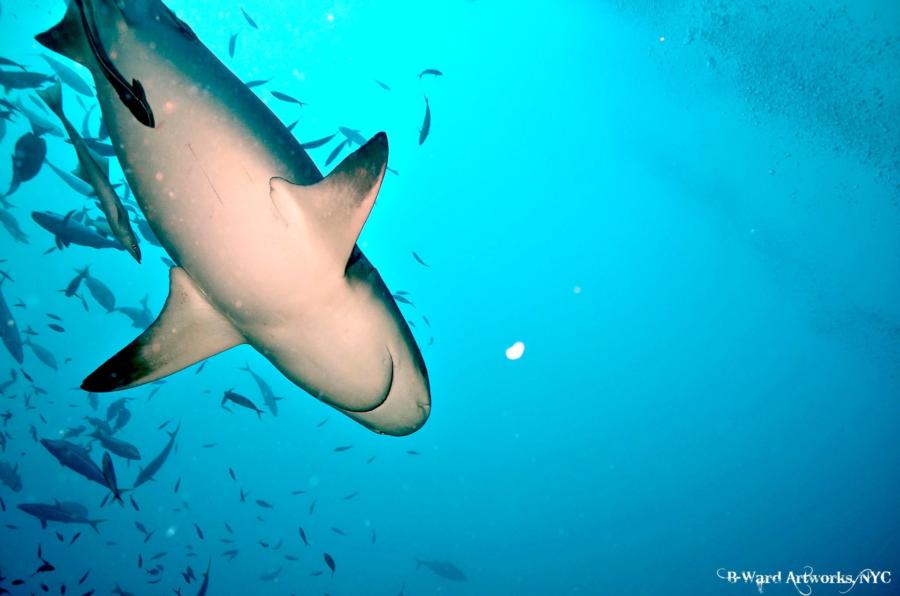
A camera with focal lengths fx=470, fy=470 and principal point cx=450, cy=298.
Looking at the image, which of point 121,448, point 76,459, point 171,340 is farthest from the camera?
point 121,448

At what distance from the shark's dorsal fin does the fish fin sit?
62cm

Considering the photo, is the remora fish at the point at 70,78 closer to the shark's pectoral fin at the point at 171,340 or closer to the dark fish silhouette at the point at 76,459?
the dark fish silhouette at the point at 76,459

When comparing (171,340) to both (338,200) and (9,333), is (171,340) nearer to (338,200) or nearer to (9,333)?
(338,200)

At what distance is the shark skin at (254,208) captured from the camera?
3.98ft

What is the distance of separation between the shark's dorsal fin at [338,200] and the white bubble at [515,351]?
35.1 m

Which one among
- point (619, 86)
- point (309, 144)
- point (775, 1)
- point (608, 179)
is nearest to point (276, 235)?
point (309, 144)

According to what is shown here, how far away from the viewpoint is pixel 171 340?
68.9 inches

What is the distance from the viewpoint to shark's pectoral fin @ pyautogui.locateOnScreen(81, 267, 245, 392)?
165 centimetres

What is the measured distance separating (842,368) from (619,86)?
2832 cm

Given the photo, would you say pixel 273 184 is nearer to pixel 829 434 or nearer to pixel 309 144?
pixel 309 144

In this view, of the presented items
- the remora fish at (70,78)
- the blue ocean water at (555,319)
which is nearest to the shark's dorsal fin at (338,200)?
the blue ocean water at (555,319)

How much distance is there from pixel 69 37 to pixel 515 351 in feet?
119

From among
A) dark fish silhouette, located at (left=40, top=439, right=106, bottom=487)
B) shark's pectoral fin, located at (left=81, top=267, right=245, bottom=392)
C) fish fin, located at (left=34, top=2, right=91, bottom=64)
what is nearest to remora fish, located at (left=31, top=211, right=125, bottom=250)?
dark fish silhouette, located at (left=40, top=439, right=106, bottom=487)

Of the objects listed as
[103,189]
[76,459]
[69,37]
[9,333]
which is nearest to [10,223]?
[9,333]
